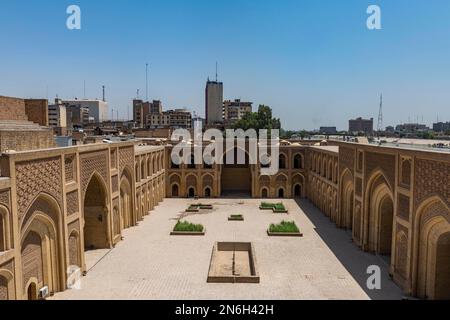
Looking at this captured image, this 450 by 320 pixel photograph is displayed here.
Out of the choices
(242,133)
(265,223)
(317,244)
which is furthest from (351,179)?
(242,133)

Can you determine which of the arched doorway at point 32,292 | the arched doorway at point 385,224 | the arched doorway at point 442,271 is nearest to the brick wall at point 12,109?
the arched doorway at point 32,292

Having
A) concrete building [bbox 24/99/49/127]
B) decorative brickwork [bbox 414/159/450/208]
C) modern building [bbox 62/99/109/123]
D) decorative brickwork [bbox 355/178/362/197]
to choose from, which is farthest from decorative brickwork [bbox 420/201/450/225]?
modern building [bbox 62/99/109/123]

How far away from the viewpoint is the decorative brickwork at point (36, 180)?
12.3 meters

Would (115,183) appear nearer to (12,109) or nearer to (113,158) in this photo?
(113,158)

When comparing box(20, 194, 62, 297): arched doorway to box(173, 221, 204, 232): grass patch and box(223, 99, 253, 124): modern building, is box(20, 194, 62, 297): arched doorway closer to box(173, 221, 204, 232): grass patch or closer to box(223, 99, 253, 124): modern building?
box(173, 221, 204, 232): grass patch

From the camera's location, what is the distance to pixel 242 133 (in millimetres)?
63281

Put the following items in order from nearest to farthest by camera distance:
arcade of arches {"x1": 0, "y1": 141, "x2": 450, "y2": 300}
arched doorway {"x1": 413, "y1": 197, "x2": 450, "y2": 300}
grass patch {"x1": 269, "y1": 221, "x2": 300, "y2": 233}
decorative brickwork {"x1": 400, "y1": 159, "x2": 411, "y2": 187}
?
arcade of arches {"x1": 0, "y1": 141, "x2": 450, "y2": 300} < arched doorway {"x1": 413, "y1": 197, "x2": 450, "y2": 300} < decorative brickwork {"x1": 400, "y1": 159, "x2": 411, "y2": 187} < grass patch {"x1": 269, "y1": 221, "x2": 300, "y2": 233}

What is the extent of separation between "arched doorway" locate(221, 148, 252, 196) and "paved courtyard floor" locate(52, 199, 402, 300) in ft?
46.6

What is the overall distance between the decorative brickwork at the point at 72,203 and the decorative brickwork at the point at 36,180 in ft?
Answer: 3.21

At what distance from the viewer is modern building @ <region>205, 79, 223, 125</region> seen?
114 m

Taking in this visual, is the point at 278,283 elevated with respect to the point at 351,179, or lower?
lower
